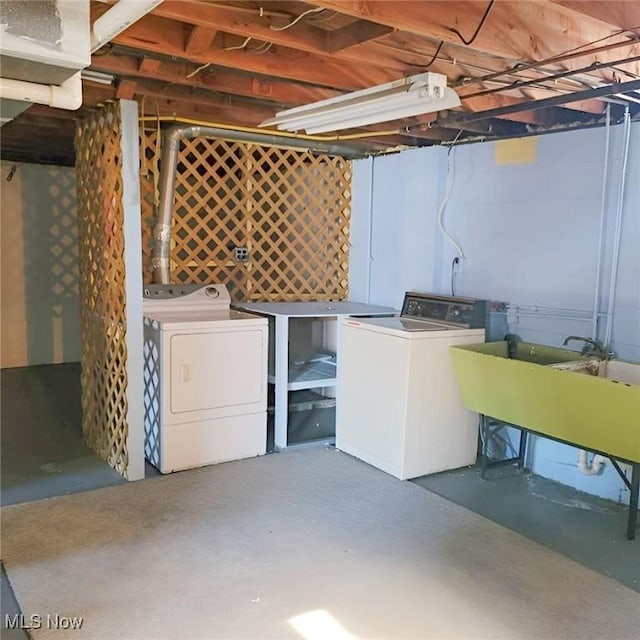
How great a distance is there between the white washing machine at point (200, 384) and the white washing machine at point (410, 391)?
0.58 meters

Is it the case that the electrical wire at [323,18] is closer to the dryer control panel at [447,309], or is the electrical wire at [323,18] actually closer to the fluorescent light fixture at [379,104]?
the fluorescent light fixture at [379,104]

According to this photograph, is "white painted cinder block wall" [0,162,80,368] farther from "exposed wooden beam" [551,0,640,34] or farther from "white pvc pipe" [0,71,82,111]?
"exposed wooden beam" [551,0,640,34]

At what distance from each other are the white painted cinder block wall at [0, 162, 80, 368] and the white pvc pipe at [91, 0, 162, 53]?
4889 millimetres

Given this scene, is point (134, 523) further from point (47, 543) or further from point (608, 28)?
point (608, 28)

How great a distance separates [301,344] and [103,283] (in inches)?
63.9

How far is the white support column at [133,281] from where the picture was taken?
3084 millimetres

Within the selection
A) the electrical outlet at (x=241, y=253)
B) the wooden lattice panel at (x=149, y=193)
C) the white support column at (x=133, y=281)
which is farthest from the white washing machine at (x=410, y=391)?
the wooden lattice panel at (x=149, y=193)

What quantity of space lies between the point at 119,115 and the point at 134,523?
80.4 inches

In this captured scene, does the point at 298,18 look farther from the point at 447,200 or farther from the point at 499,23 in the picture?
the point at 447,200

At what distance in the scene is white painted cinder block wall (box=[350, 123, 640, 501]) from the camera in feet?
10.1

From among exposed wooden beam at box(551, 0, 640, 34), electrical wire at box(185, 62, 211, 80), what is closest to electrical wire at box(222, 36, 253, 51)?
electrical wire at box(185, 62, 211, 80)

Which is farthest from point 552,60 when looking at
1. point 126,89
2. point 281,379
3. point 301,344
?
point 301,344

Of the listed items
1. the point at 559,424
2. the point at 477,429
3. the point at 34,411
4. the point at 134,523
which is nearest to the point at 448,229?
the point at 477,429

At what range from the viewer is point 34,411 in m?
4.59
